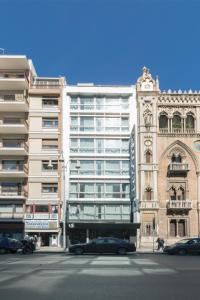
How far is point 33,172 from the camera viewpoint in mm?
54219

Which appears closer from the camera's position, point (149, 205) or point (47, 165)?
point (149, 205)

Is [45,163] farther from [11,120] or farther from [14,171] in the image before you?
[11,120]

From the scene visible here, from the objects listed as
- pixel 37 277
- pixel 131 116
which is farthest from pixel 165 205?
pixel 37 277

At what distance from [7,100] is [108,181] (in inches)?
566

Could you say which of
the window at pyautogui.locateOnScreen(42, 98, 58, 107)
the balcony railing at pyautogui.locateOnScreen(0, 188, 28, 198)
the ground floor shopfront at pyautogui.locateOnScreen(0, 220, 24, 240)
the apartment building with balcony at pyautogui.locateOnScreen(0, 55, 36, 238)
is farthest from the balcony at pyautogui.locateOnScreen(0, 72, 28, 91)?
the ground floor shopfront at pyautogui.locateOnScreen(0, 220, 24, 240)

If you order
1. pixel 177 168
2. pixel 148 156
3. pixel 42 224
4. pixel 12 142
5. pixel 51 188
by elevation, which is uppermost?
pixel 12 142

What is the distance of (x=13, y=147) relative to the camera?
5472cm

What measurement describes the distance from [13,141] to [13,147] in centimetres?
76

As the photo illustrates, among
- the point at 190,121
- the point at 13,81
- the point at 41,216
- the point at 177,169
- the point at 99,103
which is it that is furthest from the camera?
the point at 99,103

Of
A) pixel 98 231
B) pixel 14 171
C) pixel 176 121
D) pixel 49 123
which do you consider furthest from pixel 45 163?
pixel 176 121

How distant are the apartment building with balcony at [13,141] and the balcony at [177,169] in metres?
15.6

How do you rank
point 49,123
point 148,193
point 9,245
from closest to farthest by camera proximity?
1. point 9,245
2. point 148,193
3. point 49,123

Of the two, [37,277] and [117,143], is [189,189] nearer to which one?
[117,143]

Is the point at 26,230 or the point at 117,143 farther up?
the point at 117,143
